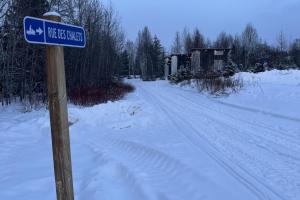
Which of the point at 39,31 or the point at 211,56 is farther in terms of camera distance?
the point at 211,56

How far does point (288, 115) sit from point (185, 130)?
166 inches

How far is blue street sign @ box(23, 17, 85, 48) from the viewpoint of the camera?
11.3 ft

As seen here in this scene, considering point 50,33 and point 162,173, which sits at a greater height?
point 50,33

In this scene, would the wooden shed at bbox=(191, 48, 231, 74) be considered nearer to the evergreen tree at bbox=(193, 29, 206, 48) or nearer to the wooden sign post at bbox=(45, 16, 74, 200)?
the evergreen tree at bbox=(193, 29, 206, 48)

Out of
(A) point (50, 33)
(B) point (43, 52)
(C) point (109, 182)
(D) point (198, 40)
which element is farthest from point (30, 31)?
(D) point (198, 40)

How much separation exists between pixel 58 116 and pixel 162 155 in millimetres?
4011

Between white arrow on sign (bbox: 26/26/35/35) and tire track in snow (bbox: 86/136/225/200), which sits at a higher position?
white arrow on sign (bbox: 26/26/35/35)

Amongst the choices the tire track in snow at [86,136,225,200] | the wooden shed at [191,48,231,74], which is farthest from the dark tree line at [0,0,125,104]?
the wooden shed at [191,48,231,74]

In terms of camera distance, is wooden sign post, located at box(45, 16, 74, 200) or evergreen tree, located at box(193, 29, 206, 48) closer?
wooden sign post, located at box(45, 16, 74, 200)

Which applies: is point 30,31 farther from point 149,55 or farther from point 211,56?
point 149,55

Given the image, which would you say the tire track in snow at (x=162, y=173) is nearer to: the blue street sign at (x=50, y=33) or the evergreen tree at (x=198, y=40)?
the blue street sign at (x=50, y=33)

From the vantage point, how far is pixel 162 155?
24.6 feet

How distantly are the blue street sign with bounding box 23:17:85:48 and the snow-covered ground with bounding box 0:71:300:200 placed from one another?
2.39 metres

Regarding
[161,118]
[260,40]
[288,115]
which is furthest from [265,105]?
[260,40]
